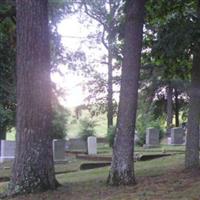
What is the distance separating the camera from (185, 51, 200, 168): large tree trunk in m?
12.7

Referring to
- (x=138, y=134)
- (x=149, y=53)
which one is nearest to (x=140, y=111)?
(x=138, y=134)

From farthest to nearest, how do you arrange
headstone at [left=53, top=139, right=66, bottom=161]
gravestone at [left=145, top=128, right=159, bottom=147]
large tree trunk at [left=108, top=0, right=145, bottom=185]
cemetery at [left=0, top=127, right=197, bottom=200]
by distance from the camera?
gravestone at [left=145, top=128, right=159, bottom=147], headstone at [left=53, top=139, right=66, bottom=161], large tree trunk at [left=108, top=0, right=145, bottom=185], cemetery at [left=0, top=127, right=197, bottom=200]

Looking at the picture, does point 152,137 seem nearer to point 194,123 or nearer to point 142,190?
point 194,123

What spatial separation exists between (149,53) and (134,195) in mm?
5707

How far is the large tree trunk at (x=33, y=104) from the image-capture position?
10.6 metres

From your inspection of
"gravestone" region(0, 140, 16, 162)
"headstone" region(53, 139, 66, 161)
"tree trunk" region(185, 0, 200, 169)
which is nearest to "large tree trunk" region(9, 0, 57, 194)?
"tree trunk" region(185, 0, 200, 169)

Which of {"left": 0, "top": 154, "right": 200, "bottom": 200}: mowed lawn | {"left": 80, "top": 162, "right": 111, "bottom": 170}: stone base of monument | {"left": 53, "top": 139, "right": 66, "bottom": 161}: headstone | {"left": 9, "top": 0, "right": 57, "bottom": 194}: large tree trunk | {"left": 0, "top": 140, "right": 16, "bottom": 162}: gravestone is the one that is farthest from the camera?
{"left": 0, "top": 140, "right": 16, "bottom": 162}: gravestone

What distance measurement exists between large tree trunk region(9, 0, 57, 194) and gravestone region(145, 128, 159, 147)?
1661cm

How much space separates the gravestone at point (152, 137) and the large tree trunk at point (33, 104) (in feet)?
54.5

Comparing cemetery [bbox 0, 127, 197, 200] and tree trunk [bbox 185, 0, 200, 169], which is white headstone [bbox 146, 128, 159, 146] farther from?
tree trunk [bbox 185, 0, 200, 169]

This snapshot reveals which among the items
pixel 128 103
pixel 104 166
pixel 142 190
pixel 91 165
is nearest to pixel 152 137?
pixel 104 166

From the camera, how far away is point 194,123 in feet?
41.8

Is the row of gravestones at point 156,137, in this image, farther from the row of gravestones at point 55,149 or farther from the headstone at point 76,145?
the headstone at point 76,145

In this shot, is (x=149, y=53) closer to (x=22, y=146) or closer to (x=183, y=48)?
(x=183, y=48)
